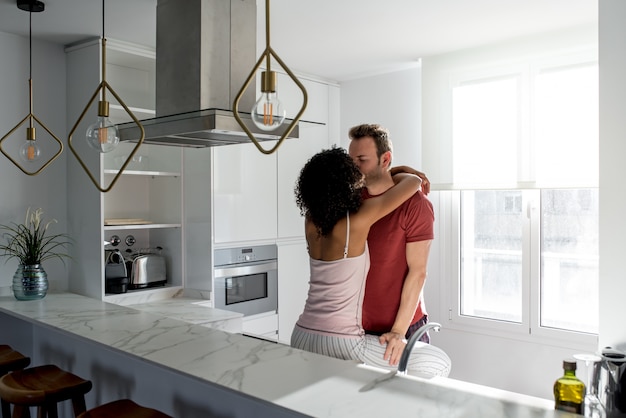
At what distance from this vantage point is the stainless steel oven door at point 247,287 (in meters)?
3.86

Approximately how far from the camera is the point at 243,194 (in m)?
4.00

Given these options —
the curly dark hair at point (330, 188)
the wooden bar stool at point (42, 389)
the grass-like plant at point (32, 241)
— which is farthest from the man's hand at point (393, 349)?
the grass-like plant at point (32, 241)

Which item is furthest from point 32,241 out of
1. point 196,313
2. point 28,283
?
point 196,313

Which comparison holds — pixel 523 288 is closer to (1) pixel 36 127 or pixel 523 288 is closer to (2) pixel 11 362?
(2) pixel 11 362

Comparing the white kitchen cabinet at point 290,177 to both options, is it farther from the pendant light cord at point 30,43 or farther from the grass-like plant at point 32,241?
the pendant light cord at point 30,43

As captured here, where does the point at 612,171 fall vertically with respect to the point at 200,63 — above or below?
below

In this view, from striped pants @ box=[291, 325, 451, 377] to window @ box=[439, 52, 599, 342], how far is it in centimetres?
198

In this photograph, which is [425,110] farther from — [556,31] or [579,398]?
[579,398]

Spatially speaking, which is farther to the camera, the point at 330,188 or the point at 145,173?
the point at 145,173

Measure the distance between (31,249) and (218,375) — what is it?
198 centimetres

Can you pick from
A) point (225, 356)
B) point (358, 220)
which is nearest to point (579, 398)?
point (358, 220)

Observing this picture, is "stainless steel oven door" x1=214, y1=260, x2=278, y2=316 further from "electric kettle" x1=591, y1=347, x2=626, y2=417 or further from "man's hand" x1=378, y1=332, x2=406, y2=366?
"electric kettle" x1=591, y1=347, x2=626, y2=417

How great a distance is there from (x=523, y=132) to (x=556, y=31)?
64 cm

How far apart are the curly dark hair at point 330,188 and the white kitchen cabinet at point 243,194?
1638 millimetres
